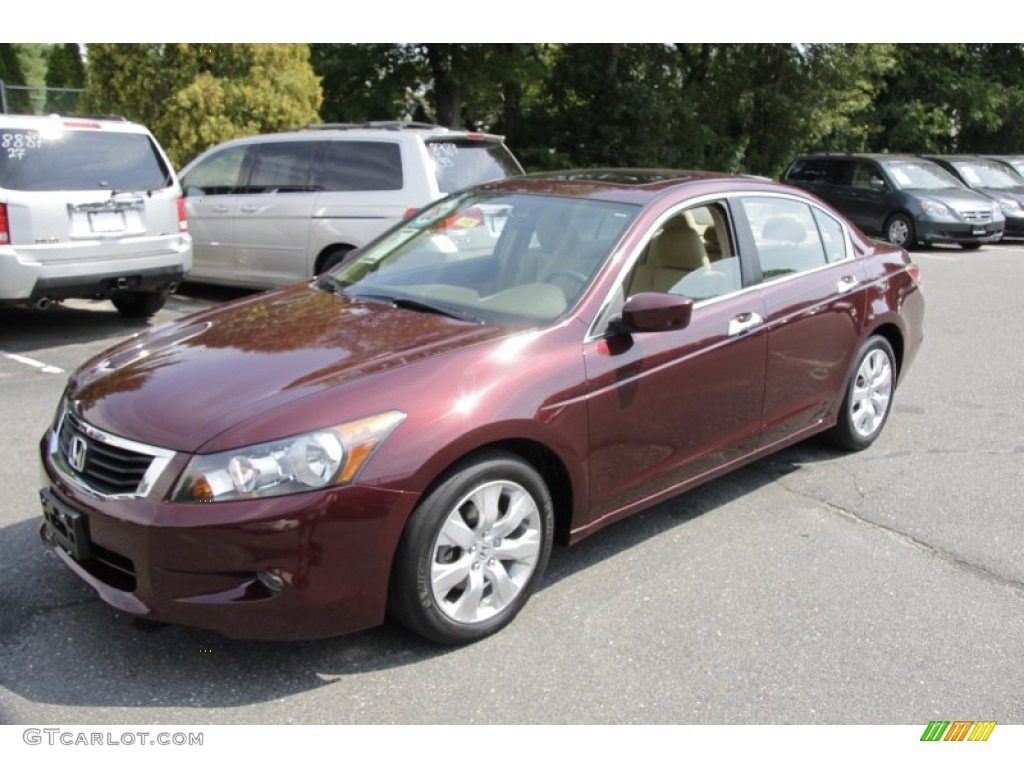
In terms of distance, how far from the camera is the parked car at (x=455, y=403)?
115 inches

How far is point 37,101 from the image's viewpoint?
754 inches

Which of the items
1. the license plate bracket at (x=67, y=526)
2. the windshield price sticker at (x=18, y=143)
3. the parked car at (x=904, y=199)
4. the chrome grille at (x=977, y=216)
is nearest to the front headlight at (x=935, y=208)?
the parked car at (x=904, y=199)

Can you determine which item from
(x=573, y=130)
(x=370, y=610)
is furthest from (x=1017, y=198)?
(x=370, y=610)

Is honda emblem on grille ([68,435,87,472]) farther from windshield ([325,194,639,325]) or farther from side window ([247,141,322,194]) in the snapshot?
side window ([247,141,322,194])

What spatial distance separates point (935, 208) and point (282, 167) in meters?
11.2

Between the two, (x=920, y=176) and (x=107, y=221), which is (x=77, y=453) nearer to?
(x=107, y=221)

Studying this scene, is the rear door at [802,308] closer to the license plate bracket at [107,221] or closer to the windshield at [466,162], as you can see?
the windshield at [466,162]

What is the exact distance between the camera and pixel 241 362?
3.44 metres

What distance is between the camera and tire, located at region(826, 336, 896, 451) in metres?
5.25

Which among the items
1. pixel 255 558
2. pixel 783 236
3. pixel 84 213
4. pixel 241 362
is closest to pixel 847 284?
pixel 783 236

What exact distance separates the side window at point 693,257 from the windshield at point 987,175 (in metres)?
15.6

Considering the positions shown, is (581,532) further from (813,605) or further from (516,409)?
(813,605)

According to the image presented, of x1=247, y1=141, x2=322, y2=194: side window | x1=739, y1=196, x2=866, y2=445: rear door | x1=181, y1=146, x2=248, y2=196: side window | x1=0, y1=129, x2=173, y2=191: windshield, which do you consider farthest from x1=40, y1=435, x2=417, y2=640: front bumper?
x1=181, y1=146, x2=248, y2=196: side window

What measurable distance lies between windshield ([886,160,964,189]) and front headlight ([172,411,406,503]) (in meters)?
15.6
